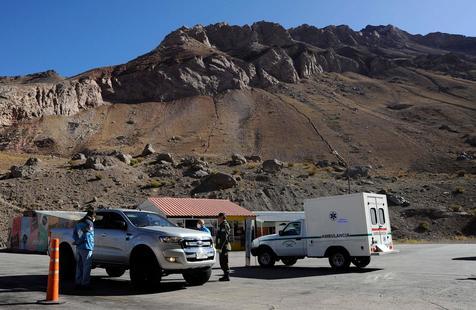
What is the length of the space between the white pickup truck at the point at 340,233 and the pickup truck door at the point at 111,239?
8500 millimetres

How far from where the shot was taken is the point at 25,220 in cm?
3516

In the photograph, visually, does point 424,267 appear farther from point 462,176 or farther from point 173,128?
point 173,128

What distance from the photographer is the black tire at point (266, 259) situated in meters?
20.1

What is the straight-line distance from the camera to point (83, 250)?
37.1 feet

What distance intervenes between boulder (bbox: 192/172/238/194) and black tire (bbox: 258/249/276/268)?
32.2 m

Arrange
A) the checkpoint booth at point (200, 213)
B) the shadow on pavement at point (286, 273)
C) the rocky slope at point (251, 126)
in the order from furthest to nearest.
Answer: the rocky slope at point (251, 126)
the checkpoint booth at point (200, 213)
the shadow on pavement at point (286, 273)

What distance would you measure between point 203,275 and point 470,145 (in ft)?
260

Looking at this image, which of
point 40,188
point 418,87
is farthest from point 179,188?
point 418,87

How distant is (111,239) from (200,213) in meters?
24.1

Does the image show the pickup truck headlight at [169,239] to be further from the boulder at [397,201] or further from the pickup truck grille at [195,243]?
the boulder at [397,201]

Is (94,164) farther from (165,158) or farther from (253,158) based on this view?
(253,158)

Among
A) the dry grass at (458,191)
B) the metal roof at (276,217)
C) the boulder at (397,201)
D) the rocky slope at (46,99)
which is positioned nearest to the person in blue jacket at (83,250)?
the metal roof at (276,217)

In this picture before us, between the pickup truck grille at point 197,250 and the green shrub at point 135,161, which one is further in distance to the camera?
the green shrub at point 135,161

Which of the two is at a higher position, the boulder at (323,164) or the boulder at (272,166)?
the boulder at (323,164)
